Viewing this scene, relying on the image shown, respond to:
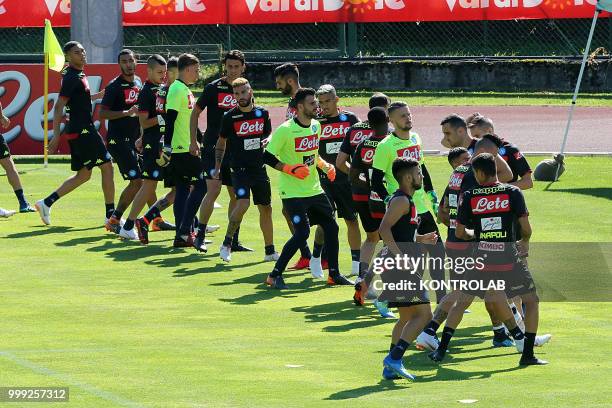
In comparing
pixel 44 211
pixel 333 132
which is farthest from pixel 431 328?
pixel 44 211

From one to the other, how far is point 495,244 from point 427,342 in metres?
0.97

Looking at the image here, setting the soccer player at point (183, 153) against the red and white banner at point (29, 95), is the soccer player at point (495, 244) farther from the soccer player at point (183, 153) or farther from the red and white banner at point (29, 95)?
the red and white banner at point (29, 95)

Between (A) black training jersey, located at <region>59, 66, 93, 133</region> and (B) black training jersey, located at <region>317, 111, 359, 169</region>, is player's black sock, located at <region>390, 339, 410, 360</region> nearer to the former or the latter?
(B) black training jersey, located at <region>317, 111, 359, 169</region>

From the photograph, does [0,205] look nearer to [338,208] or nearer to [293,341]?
[338,208]

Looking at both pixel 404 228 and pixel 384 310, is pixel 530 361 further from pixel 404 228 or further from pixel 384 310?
pixel 384 310

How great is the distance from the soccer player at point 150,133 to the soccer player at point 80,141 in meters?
1.05

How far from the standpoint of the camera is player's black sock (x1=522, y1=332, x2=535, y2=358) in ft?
35.2

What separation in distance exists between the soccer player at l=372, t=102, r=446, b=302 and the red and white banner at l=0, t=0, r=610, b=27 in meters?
21.0

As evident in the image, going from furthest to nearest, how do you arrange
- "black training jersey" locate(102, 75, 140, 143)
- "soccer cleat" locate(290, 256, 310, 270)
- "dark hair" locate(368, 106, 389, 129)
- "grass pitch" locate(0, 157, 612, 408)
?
1. "black training jersey" locate(102, 75, 140, 143)
2. "soccer cleat" locate(290, 256, 310, 270)
3. "dark hair" locate(368, 106, 389, 129)
4. "grass pitch" locate(0, 157, 612, 408)

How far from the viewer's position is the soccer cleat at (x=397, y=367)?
10.2 m

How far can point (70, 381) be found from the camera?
10.0m

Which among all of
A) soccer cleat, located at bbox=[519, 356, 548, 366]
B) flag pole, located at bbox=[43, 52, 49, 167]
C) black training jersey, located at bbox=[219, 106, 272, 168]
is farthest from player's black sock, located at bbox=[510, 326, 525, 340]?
flag pole, located at bbox=[43, 52, 49, 167]

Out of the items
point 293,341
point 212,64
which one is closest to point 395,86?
point 212,64

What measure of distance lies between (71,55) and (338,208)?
4.66 meters
